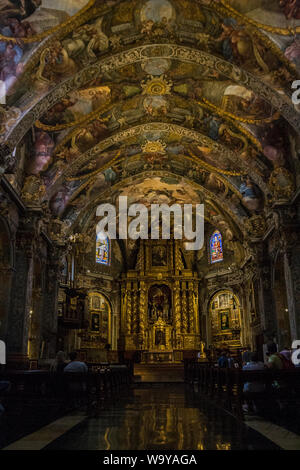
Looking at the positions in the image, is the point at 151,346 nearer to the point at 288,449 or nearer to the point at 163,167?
the point at 163,167

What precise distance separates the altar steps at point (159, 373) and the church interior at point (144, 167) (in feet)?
0.72

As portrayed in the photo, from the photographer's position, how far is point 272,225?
680 inches

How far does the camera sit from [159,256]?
31625 mm

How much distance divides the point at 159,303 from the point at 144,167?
1213 centimetres

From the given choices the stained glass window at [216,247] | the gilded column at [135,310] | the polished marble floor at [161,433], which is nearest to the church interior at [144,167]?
the polished marble floor at [161,433]

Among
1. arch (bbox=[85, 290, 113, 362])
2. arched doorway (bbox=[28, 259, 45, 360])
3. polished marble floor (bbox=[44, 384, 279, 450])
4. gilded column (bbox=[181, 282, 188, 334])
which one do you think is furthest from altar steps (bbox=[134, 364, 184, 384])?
polished marble floor (bbox=[44, 384, 279, 450])

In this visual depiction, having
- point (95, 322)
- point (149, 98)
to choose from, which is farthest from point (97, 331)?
point (149, 98)

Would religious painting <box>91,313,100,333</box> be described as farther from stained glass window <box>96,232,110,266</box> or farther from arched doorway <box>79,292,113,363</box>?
stained glass window <box>96,232,110,266</box>

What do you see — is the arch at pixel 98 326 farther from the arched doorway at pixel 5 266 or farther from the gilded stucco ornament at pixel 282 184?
the gilded stucco ornament at pixel 282 184

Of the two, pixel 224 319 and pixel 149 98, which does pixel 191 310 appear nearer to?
pixel 224 319

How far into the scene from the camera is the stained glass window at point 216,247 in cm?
2952

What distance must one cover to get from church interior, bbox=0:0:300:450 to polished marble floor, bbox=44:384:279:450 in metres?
0.03
